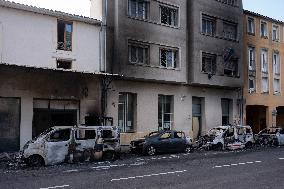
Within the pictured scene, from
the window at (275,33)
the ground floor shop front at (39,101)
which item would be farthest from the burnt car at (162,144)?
the window at (275,33)

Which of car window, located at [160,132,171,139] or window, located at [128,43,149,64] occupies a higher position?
window, located at [128,43,149,64]

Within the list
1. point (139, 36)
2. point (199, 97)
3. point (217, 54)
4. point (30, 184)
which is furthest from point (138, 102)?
point (30, 184)

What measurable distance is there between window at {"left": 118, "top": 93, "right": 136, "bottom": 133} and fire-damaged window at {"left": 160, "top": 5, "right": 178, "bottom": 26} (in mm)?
6554

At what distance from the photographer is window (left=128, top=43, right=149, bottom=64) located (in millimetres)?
27575

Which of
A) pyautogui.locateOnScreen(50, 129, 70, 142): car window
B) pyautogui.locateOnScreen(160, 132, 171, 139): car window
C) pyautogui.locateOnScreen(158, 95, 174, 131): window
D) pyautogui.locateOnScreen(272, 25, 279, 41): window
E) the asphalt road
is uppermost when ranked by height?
pyautogui.locateOnScreen(272, 25, 279, 41): window

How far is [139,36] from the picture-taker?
27.6 meters

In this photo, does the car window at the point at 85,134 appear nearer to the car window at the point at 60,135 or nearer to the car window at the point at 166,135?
the car window at the point at 60,135

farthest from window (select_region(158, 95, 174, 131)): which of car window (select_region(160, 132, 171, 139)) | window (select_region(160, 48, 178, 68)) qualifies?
car window (select_region(160, 132, 171, 139))

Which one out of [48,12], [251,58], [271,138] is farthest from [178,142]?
[251,58]

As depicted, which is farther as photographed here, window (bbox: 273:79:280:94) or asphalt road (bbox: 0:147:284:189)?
window (bbox: 273:79:280:94)

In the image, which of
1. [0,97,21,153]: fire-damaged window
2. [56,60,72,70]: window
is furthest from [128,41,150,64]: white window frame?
[0,97,21,153]: fire-damaged window

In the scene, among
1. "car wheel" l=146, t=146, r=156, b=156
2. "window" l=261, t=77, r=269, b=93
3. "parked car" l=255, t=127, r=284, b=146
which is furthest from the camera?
"window" l=261, t=77, r=269, b=93

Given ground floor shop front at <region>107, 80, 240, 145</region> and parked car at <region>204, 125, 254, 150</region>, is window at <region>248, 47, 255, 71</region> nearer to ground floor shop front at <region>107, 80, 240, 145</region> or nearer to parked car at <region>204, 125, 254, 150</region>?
ground floor shop front at <region>107, 80, 240, 145</region>

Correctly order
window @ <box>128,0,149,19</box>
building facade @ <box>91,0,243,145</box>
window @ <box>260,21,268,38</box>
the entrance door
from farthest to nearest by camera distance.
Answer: window @ <box>260,21,268,38</box>
the entrance door
window @ <box>128,0,149,19</box>
building facade @ <box>91,0,243,145</box>
